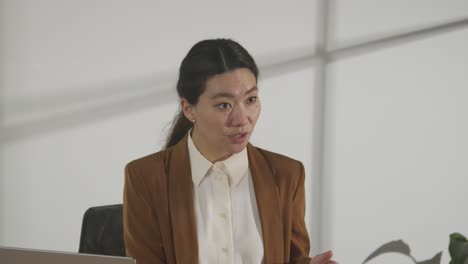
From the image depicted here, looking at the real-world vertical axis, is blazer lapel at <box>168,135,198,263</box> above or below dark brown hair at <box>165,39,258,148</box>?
below

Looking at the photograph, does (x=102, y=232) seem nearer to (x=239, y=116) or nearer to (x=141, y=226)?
(x=141, y=226)

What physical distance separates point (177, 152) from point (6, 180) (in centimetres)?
191

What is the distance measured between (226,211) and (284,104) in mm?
2025

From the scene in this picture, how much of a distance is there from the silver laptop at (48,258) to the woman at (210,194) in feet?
2.06

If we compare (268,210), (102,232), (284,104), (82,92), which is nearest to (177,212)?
(268,210)

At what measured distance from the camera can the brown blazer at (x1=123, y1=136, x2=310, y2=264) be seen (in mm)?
1786

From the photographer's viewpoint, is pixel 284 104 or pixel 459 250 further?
pixel 284 104

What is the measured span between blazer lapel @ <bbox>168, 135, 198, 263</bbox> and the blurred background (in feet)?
4.53

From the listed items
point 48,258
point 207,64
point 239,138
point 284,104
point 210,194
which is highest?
point 284,104

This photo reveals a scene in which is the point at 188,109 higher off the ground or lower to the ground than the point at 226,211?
higher

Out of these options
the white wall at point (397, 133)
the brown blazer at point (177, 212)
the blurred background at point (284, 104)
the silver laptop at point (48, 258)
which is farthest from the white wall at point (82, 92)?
the silver laptop at point (48, 258)

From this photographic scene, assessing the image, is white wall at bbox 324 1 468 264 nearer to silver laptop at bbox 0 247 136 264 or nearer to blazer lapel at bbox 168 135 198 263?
blazer lapel at bbox 168 135 198 263

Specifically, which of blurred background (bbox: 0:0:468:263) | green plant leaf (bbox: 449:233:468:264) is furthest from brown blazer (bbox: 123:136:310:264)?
blurred background (bbox: 0:0:468:263)

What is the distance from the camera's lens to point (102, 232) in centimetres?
201
